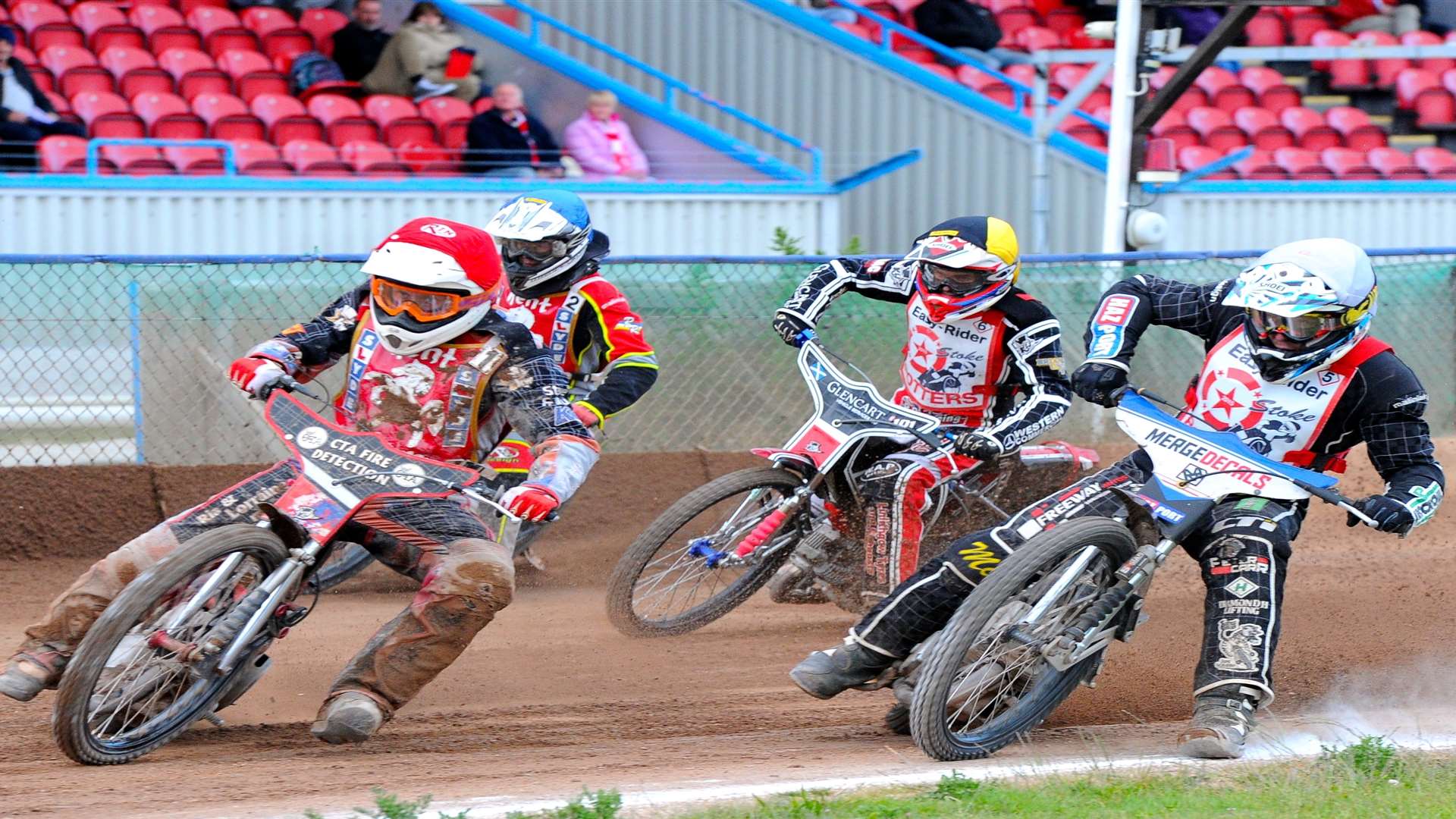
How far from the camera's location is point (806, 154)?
1514 centimetres

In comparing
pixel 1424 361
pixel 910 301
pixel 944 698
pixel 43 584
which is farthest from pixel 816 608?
pixel 1424 361

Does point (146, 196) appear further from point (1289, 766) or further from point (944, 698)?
point (1289, 766)

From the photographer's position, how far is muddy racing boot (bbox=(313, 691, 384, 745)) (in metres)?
5.29

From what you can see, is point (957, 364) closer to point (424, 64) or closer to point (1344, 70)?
point (424, 64)

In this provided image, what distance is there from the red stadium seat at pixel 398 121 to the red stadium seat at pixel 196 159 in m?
1.46

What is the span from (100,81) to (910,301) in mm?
7664

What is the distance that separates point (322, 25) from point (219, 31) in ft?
2.80

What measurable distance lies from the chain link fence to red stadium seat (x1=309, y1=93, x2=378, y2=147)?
404cm

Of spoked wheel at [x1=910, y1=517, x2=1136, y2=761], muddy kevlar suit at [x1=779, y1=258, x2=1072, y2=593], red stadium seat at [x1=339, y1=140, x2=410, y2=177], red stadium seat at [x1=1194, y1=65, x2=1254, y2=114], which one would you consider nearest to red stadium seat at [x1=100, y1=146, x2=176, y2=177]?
red stadium seat at [x1=339, y1=140, x2=410, y2=177]

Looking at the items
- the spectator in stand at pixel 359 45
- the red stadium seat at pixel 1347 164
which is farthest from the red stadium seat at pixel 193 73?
the red stadium seat at pixel 1347 164

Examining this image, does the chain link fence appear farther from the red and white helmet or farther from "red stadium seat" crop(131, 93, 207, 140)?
"red stadium seat" crop(131, 93, 207, 140)

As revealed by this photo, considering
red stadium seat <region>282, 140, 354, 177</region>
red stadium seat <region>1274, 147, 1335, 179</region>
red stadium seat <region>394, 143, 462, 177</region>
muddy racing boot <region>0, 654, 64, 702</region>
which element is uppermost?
muddy racing boot <region>0, 654, 64, 702</region>

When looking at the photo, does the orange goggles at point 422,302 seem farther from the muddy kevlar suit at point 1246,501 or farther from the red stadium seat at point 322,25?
the red stadium seat at point 322,25

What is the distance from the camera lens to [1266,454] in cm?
589
